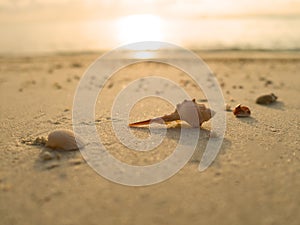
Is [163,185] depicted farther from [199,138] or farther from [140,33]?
[140,33]

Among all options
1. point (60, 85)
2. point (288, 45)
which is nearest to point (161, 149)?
point (60, 85)

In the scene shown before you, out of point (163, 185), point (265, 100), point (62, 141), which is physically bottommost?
point (163, 185)

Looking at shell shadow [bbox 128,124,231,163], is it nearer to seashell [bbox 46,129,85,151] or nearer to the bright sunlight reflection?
seashell [bbox 46,129,85,151]

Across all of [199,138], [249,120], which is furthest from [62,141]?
[249,120]

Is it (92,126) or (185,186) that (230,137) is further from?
(92,126)

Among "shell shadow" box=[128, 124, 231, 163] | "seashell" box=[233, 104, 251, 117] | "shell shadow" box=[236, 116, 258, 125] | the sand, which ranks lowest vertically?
the sand

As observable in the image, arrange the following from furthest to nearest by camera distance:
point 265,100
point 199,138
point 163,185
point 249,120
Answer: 1. point 265,100
2. point 249,120
3. point 199,138
4. point 163,185

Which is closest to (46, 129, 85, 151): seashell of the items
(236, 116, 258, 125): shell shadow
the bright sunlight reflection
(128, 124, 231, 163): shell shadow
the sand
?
the sand

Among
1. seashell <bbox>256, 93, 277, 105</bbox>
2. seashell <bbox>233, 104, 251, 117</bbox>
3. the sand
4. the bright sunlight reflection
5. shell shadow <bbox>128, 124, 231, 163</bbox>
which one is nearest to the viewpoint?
the sand

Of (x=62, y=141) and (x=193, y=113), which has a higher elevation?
(x=193, y=113)

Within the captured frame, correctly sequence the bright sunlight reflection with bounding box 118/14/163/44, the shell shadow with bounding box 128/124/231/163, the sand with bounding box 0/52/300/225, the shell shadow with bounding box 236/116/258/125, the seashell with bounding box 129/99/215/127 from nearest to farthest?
1. the sand with bounding box 0/52/300/225
2. the shell shadow with bounding box 128/124/231/163
3. the seashell with bounding box 129/99/215/127
4. the shell shadow with bounding box 236/116/258/125
5. the bright sunlight reflection with bounding box 118/14/163/44

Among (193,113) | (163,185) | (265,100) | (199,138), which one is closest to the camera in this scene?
(163,185)
